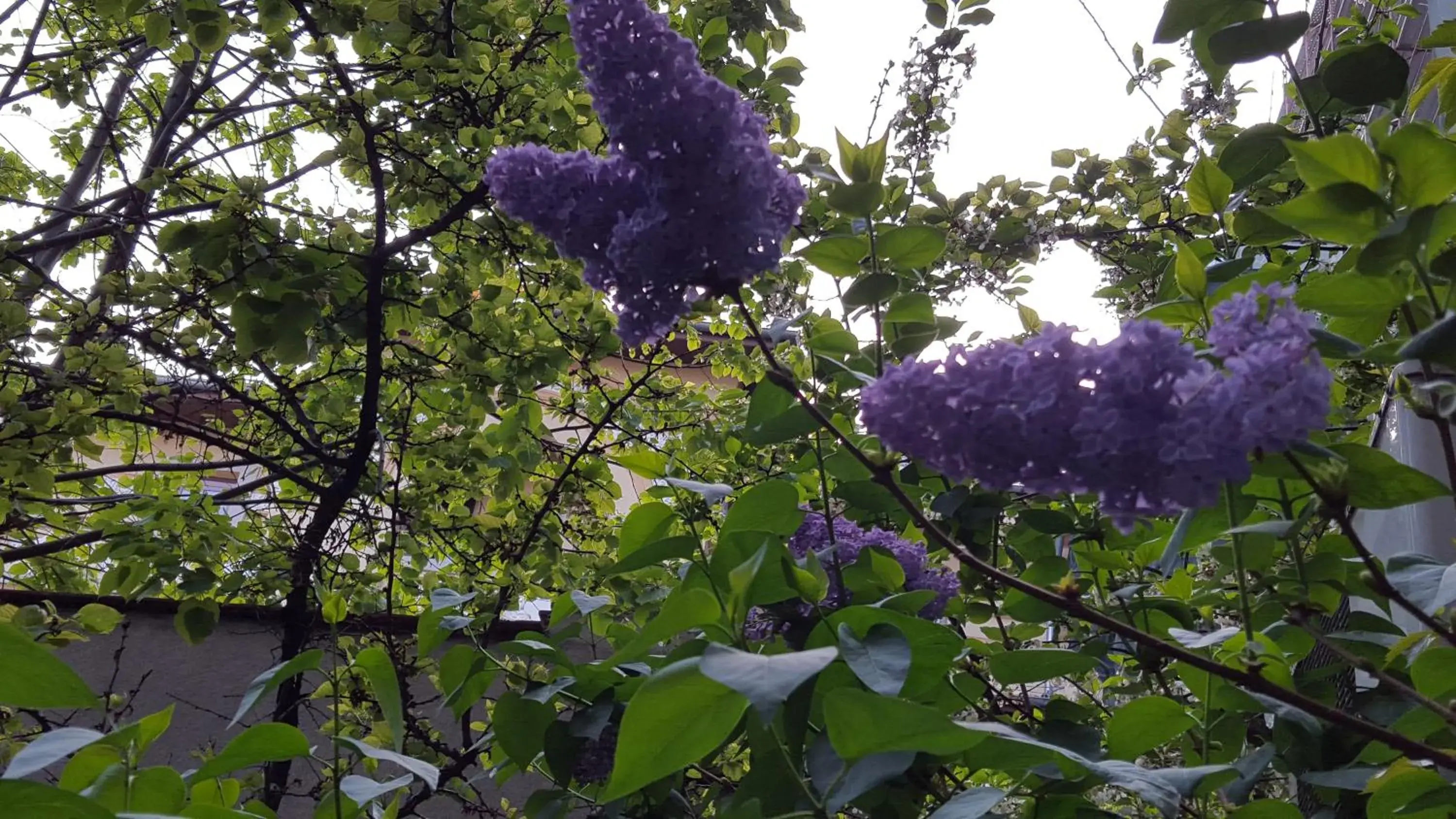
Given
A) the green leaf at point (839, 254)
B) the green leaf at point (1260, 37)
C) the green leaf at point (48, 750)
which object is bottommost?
the green leaf at point (48, 750)

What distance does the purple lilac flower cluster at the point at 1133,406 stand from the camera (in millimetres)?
616

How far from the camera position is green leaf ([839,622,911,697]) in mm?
675

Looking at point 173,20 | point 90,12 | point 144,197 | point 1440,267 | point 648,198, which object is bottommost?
point 1440,267

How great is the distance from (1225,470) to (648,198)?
520 millimetres

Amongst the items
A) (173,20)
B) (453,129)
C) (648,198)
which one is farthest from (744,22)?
(648,198)

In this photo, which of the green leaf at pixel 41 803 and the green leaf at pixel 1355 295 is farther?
the green leaf at pixel 1355 295

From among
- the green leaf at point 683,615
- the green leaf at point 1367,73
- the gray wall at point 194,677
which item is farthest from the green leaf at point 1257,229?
the gray wall at point 194,677

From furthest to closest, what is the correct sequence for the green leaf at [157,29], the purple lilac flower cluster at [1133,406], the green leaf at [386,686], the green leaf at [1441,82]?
the green leaf at [157,29] < the green leaf at [1441,82] < the green leaf at [386,686] < the purple lilac flower cluster at [1133,406]

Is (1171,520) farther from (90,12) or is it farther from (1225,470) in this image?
(90,12)

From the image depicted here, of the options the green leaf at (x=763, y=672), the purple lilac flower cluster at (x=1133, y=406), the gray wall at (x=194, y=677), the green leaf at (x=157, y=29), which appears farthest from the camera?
the gray wall at (x=194, y=677)

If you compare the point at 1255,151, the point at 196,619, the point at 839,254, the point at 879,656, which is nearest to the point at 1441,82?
the point at 1255,151

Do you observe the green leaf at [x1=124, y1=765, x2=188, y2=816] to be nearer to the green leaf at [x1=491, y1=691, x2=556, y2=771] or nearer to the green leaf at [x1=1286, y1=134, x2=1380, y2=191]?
the green leaf at [x1=491, y1=691, x2=556, y2=771]

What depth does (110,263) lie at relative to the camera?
377cm

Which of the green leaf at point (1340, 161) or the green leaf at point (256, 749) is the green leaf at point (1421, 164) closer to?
the green leaf at point (1340, 161)
